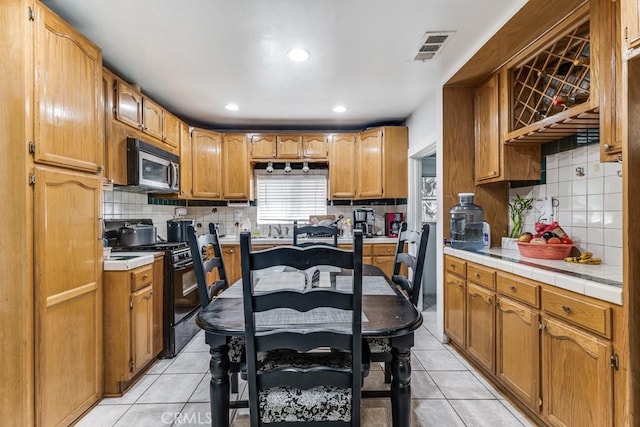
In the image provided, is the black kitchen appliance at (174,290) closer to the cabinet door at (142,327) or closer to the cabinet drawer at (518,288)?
the cabinet door at (142,327)

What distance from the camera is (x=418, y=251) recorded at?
182 cm

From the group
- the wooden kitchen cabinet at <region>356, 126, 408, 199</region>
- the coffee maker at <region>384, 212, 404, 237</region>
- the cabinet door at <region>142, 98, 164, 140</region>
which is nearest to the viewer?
the cabinet door at <region>142, 98, 164, 140</region>

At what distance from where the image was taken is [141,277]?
2242 mm

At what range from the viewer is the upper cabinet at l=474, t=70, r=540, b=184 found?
246 centimetres

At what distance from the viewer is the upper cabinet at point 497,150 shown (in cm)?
246

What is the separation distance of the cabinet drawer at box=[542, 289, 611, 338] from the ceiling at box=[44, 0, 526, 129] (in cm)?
163

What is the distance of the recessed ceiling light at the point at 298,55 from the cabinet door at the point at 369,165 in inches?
73.6

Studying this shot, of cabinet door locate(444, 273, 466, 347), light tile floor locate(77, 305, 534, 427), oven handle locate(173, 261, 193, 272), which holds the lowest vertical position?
light tile floor locate(77, 305, 534, 427)

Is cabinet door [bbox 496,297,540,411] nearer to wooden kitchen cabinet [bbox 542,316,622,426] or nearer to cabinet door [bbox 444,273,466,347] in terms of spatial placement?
wooden kitchen cabinet [bbox 542,316,622,426]

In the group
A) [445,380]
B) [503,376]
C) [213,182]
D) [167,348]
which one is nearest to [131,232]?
[167,348]

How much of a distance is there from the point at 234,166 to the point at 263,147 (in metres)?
0.47

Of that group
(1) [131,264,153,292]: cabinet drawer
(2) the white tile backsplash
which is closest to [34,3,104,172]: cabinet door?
(1) [131,264,153,292]: cabinet drawer

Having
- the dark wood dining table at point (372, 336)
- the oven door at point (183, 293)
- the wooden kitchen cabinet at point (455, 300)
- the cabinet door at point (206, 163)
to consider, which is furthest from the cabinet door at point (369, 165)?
the dark wood dining table at point (372, 336)

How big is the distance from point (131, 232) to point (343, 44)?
235cm
